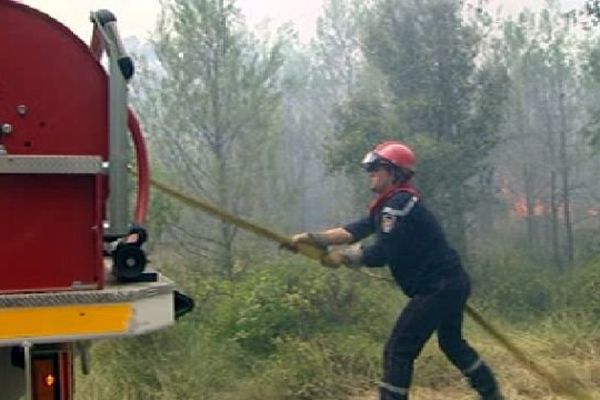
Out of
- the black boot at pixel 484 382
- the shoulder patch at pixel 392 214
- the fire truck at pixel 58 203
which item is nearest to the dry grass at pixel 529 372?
the black boot at pixel 484 382

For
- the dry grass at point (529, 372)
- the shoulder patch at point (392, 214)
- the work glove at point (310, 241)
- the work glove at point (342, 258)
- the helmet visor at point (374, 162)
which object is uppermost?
the helmet visor at point (374, 162)

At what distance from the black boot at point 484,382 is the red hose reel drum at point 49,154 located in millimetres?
3343

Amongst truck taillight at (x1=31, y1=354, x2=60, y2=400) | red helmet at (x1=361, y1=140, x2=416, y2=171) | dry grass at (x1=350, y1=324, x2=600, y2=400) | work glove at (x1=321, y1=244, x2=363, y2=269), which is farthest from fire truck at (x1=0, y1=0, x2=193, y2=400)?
dry grass at (x1=350, y1=324, x2=600, y2=400)

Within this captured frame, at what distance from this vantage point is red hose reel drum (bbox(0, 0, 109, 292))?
2.58 m

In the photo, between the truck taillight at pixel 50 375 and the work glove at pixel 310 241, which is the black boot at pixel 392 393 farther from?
the truck taillight at pixel 50 375

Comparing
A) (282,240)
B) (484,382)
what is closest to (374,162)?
(282,240)

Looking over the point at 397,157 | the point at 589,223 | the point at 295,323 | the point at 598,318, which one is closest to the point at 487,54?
the point at 589,223

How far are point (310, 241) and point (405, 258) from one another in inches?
22.1

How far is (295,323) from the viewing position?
7918 millimetres

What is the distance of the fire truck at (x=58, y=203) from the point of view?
8.30 feet

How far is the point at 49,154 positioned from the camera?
262 centimetres

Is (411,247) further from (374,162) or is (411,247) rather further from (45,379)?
(45,379)

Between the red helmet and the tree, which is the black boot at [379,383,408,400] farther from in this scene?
the tree

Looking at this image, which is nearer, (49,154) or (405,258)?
(49,154)
